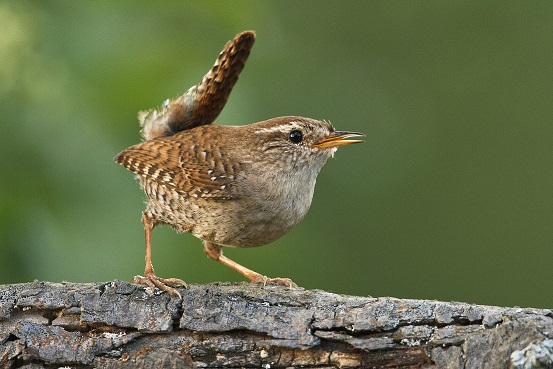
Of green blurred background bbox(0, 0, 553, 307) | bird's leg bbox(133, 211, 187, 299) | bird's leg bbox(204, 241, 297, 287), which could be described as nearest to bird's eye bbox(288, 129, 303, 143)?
green blurred background bbox(0, 0, 553, 307)

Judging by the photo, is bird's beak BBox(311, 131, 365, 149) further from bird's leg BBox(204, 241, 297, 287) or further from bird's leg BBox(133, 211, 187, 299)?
bird's leg BBox(133, 211, 187, 299)

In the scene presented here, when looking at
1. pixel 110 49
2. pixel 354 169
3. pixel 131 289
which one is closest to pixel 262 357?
pixel 131 289

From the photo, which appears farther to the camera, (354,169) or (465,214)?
(465,214)

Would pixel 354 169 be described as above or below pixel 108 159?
above

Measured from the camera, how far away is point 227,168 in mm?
4641

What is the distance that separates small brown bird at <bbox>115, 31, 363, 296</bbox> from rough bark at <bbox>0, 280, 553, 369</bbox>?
1.52 ft

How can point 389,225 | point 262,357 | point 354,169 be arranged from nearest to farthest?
point 262,357 < point 354,169 < point 389,225

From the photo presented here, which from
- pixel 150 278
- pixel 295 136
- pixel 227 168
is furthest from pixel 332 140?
pixel 150 278

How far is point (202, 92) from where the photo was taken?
470cm

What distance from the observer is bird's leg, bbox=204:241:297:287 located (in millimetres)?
4301

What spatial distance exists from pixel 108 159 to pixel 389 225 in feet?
8.44

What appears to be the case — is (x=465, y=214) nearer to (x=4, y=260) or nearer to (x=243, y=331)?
(x=243, y=331)

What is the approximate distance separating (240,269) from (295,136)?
80 cm

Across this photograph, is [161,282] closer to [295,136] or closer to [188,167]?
[188,167]
